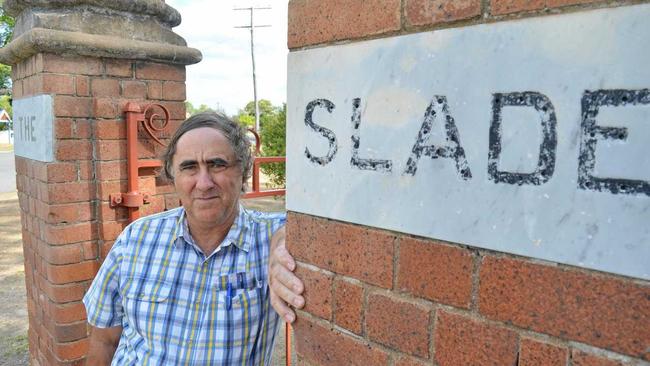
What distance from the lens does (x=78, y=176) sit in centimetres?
250

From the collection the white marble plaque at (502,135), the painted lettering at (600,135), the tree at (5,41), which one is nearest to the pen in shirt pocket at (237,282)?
the white marble plaque at (502,135)

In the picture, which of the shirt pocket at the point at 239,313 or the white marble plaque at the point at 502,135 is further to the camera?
the shirt pocket at the point at 239,313

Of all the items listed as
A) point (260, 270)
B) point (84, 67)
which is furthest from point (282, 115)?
point (260, 270)

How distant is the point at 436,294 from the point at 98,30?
2.30 metres

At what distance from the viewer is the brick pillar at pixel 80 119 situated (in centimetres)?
241

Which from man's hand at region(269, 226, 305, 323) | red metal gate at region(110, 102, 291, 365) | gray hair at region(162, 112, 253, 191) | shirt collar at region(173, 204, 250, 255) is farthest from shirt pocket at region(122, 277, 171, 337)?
red metal gate at region(110, 102, 291, 365)

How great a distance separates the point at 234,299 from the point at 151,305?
31 cm

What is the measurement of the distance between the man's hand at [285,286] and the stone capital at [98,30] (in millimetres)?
1719

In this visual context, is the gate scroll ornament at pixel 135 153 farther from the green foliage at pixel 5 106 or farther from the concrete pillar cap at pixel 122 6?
the green foliage at pixel 5 106

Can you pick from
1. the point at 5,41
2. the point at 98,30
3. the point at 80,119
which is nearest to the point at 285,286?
the point at 80,119

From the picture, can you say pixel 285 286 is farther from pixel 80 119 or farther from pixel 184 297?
pixel 80 119

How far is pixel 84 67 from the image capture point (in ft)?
8.05

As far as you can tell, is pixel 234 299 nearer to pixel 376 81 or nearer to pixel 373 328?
pixel 373 328

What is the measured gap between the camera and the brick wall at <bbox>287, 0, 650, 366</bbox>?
722 mm
